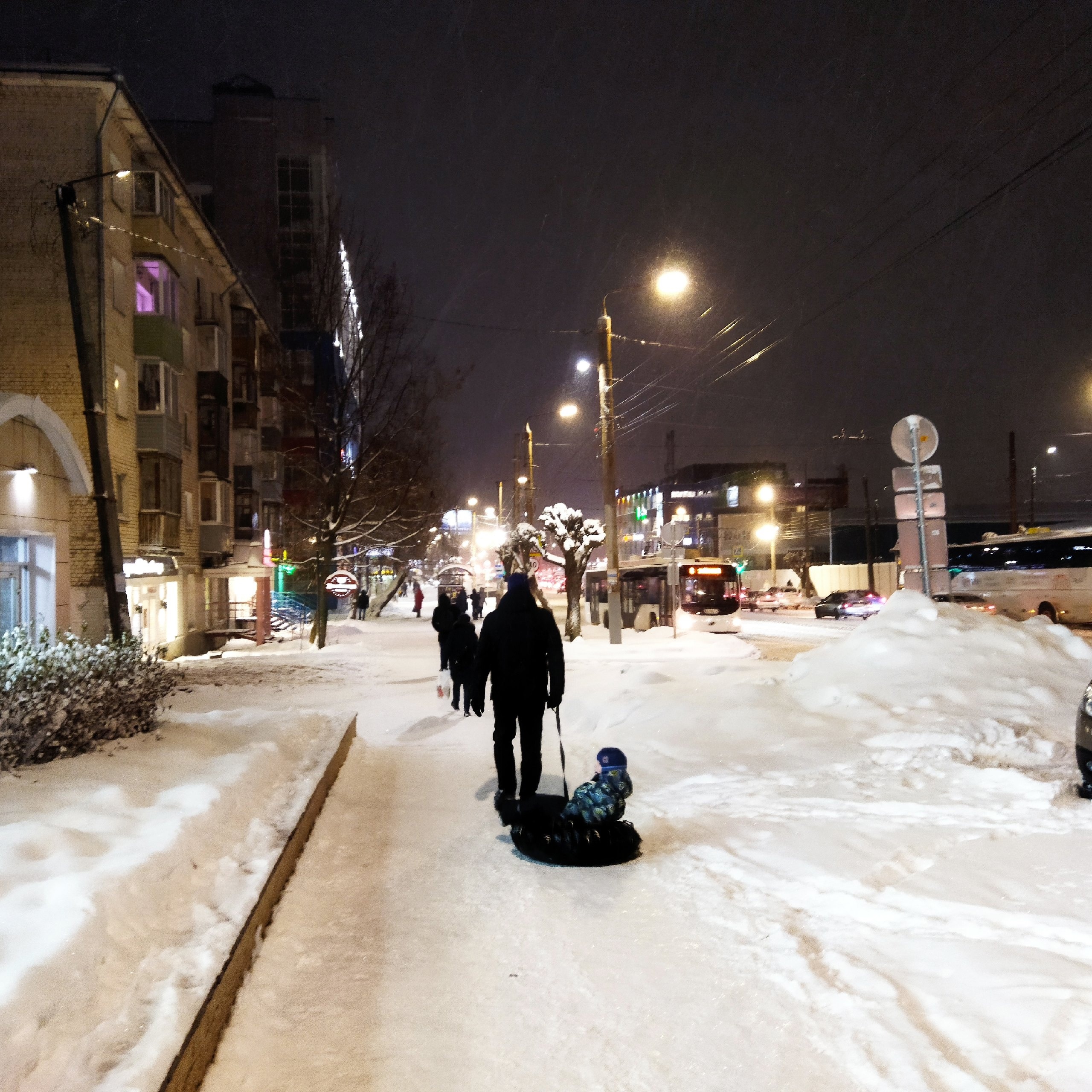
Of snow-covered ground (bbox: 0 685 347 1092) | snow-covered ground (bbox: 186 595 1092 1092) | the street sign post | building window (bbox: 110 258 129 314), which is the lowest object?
snow-covered ground (bbox: 186 595 1092 1092)

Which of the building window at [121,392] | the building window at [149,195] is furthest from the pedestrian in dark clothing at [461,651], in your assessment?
the building window at [149,195]

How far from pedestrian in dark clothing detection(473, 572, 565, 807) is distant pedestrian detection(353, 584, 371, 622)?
132ft

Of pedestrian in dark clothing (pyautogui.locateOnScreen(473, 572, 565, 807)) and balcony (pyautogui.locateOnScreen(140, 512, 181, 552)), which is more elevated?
balcony (pyautogui.locateOnScreen(140, 512, 181, 552))

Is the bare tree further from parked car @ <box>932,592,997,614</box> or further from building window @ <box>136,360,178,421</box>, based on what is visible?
parked car @ <box>932,592,997,614</box>

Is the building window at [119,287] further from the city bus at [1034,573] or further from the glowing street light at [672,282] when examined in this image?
the city bus at [1034,573]

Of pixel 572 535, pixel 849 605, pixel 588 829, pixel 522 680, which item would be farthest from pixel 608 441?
pixel 849 605

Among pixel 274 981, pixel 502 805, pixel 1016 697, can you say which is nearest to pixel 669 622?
pixel 1016 697

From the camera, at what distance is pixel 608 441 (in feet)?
78.9

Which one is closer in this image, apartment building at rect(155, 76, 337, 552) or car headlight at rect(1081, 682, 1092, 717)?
car headlight at rect(1081, 682, 1092, 717)

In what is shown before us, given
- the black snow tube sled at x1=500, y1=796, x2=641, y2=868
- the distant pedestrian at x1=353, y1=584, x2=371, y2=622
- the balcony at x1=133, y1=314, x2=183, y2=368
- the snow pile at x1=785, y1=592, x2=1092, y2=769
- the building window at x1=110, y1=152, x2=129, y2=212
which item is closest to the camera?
the black snow tube sled at x1=500, y1=796, x2=641, y2=868

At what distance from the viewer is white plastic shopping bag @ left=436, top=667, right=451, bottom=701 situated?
49.8 ft

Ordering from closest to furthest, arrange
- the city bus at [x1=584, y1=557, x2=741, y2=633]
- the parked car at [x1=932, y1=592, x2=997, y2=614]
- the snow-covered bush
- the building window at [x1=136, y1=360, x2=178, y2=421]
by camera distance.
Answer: the snow-covered bush
the building window at [x1=136, y1=360, x2=178, y2=421]
the city bus at [x1=584, y1=557, x2=741, y2=633]
the parked car at [x1=932, y1=592, x2=997, y2=614]

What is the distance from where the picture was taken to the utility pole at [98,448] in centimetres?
1543

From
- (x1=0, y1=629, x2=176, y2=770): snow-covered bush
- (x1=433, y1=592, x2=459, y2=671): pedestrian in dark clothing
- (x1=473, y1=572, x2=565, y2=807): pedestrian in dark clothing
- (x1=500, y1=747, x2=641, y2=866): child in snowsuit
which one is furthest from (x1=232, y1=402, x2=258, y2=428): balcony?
(x1=500, y1=747, x2=641, y2=866): child in snowsuit
